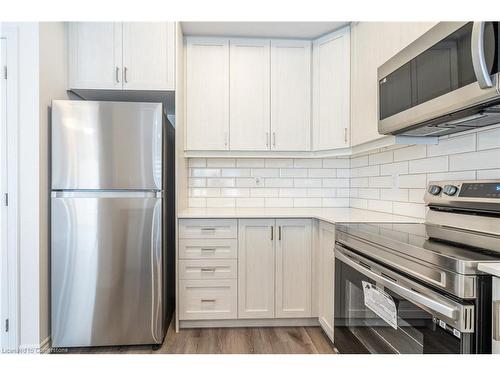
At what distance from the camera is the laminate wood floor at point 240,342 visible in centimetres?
202

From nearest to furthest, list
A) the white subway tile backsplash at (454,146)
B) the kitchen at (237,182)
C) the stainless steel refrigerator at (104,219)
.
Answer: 1. the kitchen at (237,182)
2. the white subway tile backsplash at (454,146)
3. the stainless steel refrigerator at (104,219)

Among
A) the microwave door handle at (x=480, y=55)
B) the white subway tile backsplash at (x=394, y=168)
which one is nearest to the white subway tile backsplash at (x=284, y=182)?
the white subway tile backsplash at (x=394, y=168)

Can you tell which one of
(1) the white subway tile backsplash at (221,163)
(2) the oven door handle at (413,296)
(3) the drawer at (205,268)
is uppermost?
(1) the white subway tile backsplash at (221,163)

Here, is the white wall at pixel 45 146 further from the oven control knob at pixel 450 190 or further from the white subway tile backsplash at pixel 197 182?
the oven control knob at pixel 450 190

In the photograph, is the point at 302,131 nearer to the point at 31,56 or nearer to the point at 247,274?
the point at 247,274

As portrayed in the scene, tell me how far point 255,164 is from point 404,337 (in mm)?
1993

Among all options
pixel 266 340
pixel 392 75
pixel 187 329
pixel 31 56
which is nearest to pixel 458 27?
pixel 392 75

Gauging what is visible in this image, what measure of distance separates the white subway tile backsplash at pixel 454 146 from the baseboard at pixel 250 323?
146cm

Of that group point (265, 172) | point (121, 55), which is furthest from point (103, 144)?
point (265, 172)

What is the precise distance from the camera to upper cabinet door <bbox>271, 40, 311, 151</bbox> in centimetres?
265

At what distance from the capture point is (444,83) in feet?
4.00

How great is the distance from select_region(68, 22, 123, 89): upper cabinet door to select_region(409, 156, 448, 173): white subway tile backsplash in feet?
7.04

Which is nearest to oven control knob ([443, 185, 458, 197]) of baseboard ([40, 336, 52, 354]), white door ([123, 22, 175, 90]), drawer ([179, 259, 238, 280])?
drawer ([179, 259, 238, 280])

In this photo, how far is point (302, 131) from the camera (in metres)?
2.68
